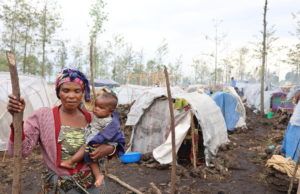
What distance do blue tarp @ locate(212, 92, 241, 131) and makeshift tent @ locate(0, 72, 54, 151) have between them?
6.63 meters

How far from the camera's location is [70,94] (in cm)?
248

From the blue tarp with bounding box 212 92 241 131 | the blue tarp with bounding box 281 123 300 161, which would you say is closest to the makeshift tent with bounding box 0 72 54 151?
the blue tarp with bounding box 212 92 241 131

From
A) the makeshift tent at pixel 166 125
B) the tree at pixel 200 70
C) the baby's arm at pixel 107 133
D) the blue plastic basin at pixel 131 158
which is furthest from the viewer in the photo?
the tree at pixel 200 70

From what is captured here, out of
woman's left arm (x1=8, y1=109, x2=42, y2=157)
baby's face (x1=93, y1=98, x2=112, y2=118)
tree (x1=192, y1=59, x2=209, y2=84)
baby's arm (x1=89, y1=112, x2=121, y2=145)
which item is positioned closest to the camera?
woman's left arm (x1=8, y1=109, x2=42, y2=157)

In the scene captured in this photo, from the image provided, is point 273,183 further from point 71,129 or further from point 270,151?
point 71,129

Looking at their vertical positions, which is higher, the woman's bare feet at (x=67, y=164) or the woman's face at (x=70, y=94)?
the woman's face at (x=70, y=94)

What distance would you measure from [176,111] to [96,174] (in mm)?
6859

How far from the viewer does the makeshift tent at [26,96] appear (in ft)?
34.5

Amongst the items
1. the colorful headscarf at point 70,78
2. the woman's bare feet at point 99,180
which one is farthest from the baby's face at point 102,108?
the woman's bare feet at point 99,180

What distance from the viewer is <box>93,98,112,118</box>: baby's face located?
2.93m

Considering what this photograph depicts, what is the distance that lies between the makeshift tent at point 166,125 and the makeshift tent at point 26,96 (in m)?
3.47

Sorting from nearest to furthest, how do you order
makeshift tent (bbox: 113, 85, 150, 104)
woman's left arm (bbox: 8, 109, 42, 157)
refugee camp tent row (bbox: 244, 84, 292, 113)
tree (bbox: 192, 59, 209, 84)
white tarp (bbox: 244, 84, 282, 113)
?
woman's left arm (bbox: 8, 109, 42, 157) → makeshift tent (bbox: 113, 85, 150, 104) → refugee camp tent row (bbox: 244, 84, 292, 113) → white tarp (bbox: 244, 84, 282, 113) → tree (bbox: 192, 59, 209, 84)

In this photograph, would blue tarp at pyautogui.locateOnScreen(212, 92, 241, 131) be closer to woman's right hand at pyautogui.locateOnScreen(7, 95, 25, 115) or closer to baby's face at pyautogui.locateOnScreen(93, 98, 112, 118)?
baby's face at pyautogui.locateOnScreen(93, 98, 112, 118)

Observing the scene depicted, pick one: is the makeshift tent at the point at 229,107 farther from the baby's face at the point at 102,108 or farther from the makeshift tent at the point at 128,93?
the baby's face at the point at 102,108
